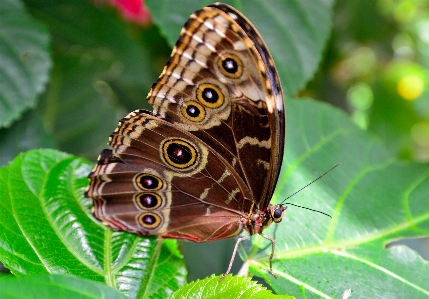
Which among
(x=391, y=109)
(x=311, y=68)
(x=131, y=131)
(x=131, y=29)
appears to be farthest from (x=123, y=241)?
(x=391, y=109)

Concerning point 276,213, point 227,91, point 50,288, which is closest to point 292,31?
point 227,91

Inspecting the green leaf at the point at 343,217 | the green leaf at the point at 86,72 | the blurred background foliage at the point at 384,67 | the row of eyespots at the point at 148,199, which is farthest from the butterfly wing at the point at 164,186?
the blurred background foliage at the point at 384,67

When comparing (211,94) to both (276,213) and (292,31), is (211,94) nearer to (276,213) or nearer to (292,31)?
(276,213)

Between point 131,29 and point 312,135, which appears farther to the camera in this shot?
point 131,29

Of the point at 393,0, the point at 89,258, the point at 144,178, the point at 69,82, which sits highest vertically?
the point at 393,0

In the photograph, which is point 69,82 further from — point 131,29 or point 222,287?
Answer: point 222,287

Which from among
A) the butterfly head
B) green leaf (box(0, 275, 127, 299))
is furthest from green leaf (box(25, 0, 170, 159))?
green leaf (box(0, 275, 127, 299))

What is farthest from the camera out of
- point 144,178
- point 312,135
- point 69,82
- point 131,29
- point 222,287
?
point 131,29
